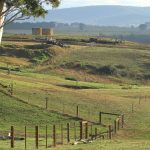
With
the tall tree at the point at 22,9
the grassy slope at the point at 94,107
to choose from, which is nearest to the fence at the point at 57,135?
the grassy slope at the point at 94,107

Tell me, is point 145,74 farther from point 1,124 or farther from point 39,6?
point 39,6

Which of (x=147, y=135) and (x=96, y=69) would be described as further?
(x=96, y=69)

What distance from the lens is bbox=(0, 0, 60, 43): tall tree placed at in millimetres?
31625

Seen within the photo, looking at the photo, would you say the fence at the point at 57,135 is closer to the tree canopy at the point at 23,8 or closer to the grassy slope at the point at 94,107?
the grassy slope at the point at 94,107

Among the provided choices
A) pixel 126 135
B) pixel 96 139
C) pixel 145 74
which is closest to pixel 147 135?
pixel 126 135

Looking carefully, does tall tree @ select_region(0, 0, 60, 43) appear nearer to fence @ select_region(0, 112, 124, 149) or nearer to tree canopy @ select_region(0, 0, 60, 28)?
tree canopy @ select_region(0, 0, 60, 28)

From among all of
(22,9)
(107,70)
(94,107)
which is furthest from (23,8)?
(107,70)

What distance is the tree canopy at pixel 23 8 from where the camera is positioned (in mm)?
31694

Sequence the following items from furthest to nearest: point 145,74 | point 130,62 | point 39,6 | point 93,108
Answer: point 130,62, point 145,74, point 93,108, point 39,6

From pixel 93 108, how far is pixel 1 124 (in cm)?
1400

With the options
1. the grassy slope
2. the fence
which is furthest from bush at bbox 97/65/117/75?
the fence

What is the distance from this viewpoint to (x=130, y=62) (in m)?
114

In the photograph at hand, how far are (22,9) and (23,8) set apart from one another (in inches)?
4.1

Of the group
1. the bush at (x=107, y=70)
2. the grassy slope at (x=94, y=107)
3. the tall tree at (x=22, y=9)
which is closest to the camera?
the tall tree at (x=22, y=9)
